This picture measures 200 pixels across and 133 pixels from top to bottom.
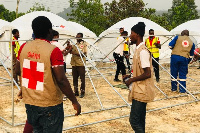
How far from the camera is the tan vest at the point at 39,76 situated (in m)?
2.65

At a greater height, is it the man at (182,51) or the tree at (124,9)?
the tree at (124,9)

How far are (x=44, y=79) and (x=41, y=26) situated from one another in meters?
→ 0.52

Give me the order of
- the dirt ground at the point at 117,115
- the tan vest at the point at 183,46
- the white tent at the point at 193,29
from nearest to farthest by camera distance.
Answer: the dirt ground at the point at 117,115 → the tan vest at the point at 183,46 → the white tent at the point at 193,29

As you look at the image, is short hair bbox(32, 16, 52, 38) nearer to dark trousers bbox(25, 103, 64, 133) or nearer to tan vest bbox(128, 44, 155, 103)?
dark trousers bbox(25, 103, 64, 133)

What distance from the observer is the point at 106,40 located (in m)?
17.6

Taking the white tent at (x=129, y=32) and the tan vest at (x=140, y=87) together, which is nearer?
the tan vest at (x=140, y=87)

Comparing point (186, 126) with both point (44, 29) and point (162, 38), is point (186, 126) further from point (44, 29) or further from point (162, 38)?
point (162, 38)

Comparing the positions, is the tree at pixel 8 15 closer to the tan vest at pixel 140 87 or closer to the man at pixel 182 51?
the man at pixel 182 51

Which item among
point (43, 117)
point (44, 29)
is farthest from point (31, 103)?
point (44, 29)

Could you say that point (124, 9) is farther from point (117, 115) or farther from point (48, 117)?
point (48, 117)

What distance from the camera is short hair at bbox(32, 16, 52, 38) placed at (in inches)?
106

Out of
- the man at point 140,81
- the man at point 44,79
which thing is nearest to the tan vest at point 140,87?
the man at point 140,81

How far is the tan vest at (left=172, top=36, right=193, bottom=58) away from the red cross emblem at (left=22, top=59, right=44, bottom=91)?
586 cm

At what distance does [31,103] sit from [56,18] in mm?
11855
